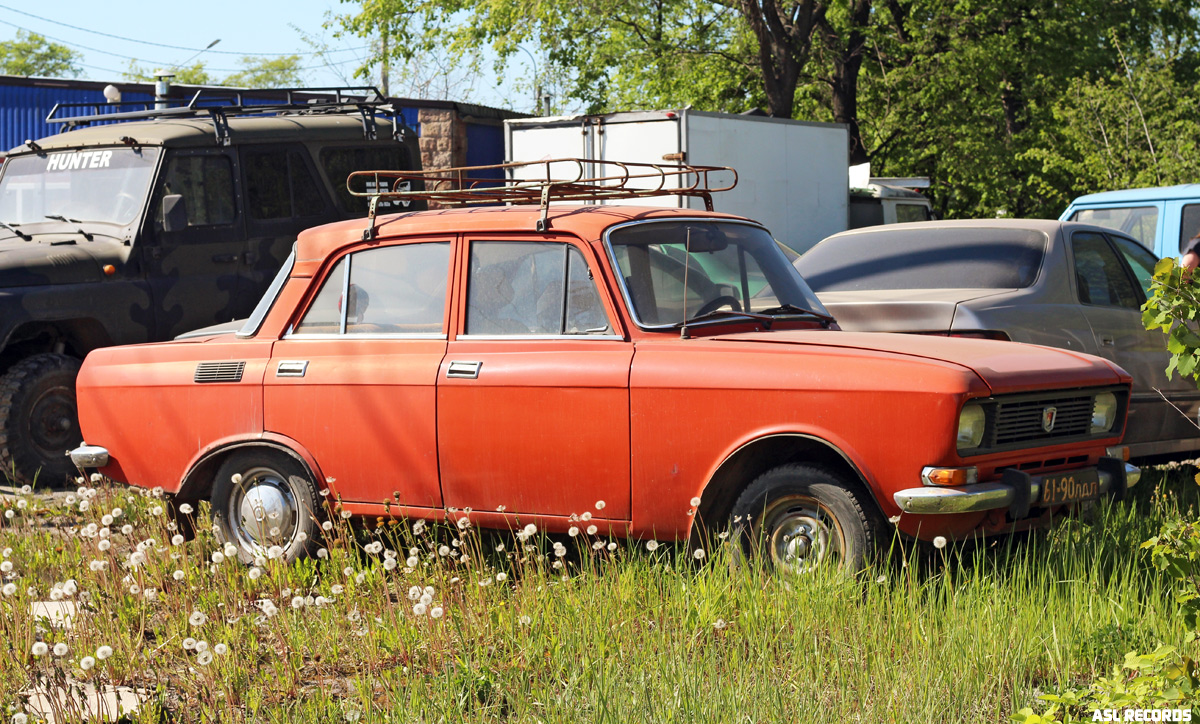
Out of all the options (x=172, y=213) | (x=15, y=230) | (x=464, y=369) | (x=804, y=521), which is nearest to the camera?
(x=804, y=521)

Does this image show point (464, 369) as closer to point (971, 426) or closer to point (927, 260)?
point (971, 426)

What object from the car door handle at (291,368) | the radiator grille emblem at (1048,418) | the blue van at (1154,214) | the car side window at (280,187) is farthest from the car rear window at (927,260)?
the car side window at (280,187)

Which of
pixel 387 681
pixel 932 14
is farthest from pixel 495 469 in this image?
pixel 932 14

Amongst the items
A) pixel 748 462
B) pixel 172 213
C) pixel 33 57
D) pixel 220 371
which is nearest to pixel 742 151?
pixel 172 213

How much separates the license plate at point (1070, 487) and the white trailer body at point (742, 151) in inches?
422

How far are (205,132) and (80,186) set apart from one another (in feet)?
3.24

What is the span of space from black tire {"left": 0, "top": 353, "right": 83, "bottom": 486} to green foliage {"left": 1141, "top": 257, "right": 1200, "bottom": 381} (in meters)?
6.94

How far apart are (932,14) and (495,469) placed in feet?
82.8

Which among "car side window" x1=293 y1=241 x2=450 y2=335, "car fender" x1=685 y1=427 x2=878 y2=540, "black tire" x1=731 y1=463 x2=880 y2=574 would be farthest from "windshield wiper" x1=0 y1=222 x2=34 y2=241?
"black tire" x1=731 y1=463 x2=880 y2=574

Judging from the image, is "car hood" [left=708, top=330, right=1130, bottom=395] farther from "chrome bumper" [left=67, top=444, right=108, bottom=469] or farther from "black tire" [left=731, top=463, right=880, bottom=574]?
"chrome bumper" [left=67, top=444, right=108, bottom=469]

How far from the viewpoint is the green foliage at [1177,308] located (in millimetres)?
3408

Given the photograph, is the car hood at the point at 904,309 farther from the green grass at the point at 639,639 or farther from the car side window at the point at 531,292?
the car side window at the point at 531,292

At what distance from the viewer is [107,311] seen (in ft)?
28.5

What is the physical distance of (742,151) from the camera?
17.0m
